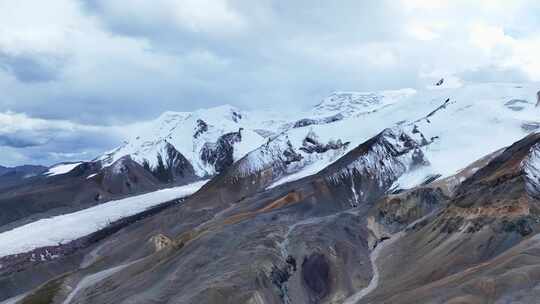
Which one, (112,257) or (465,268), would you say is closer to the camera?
(465,268)

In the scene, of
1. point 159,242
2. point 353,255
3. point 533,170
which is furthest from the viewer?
point 159,242

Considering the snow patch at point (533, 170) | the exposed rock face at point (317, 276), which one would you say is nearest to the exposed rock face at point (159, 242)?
the exposed rock face at point (317, 276)

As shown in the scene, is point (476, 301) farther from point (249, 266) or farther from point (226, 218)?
point (226, 218)

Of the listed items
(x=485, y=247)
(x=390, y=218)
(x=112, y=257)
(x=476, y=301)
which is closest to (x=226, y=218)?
(x=112, y=257)

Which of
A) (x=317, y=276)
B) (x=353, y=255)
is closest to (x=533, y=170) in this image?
(x=353, y=255)

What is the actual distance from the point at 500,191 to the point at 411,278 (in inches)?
1258

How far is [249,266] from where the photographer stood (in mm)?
103688

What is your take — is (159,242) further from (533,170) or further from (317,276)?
(533,170)

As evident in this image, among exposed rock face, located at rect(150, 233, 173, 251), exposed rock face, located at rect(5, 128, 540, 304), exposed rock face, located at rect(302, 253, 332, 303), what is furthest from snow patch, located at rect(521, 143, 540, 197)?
exposed rock face, located at rect(150, 233, 173, 251)

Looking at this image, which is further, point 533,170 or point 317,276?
point 533,170

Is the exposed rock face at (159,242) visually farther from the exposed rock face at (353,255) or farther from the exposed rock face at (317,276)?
the exposed rock face at (317,276)

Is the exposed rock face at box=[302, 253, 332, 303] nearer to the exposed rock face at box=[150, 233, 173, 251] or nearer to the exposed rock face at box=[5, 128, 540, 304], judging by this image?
the exposed rock face at box=[5, 128, 540, 304]

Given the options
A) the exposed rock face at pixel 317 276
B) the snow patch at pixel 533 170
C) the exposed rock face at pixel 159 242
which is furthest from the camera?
→ the exposed rock face at pixel 159 242

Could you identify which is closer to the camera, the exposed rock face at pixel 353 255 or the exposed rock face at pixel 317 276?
the exposed rock face at pixel 353 255
